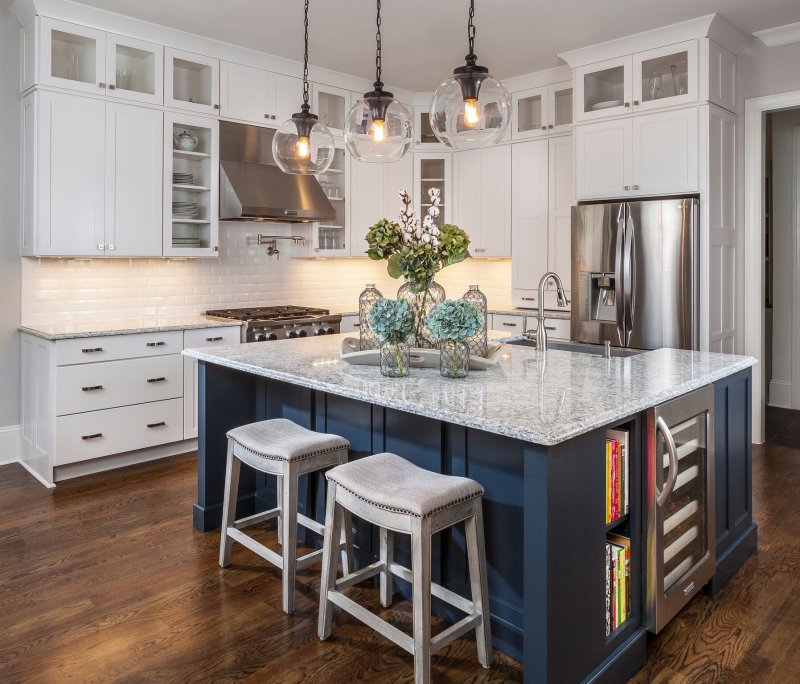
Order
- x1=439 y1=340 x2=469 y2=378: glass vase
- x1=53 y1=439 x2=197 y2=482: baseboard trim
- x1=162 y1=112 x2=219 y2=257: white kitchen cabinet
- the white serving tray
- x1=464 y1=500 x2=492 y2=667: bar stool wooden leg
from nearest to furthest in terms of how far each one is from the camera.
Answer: x1=464 y1=500 x2=492 y2=667: bar stool wooden leg → x1=439 y1=340 x2=469 y2=378: glass vase → the white serving tray → x1=53 y1=439 x2=197 y2=482: baseboard trim → x1=162 y1=112 x2=219 y2=257: white kitchen cabinet

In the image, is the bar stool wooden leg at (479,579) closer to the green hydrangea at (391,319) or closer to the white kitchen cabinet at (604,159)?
the green hydrangea at (391,319)

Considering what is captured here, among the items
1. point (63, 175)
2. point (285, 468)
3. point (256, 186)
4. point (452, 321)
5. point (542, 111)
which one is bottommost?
point (285, 468)

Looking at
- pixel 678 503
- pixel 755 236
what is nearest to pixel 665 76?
pixel 755 236

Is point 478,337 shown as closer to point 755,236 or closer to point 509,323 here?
point 509,323

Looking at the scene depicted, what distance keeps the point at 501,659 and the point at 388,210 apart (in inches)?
177

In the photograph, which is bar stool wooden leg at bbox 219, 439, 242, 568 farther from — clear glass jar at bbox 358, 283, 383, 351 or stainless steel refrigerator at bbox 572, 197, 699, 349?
stainless steel refrigerator at bbox 572, 197, 699, 349

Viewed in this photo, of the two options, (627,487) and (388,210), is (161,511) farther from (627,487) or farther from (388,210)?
(388,210)

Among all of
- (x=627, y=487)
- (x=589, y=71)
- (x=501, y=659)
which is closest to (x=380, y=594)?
(x=501, y=659)

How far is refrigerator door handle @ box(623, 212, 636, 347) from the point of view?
4477 mm

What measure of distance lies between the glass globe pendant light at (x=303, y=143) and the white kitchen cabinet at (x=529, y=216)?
10.0ft

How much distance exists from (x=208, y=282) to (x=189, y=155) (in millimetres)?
985

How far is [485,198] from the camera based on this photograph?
594 centimetres

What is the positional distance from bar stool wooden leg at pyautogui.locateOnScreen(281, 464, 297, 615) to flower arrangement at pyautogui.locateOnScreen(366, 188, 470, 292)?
91 centimetres

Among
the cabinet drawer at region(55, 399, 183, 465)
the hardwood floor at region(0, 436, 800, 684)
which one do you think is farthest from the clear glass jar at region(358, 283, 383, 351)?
the cabinet drawer at region(55, 399, 183, 465)
